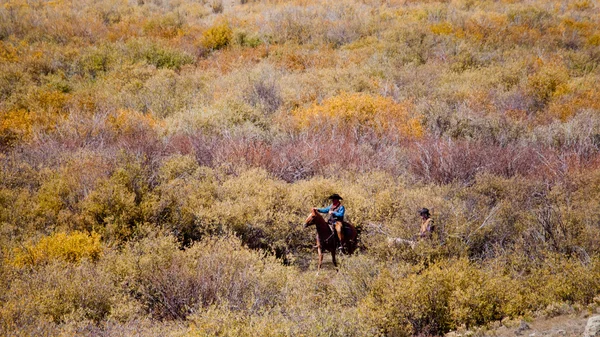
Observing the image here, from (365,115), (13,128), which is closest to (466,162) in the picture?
(365,115)

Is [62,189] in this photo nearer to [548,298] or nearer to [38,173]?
[38,173]

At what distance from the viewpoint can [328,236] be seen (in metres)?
9.59

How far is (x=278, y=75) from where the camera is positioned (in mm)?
21875

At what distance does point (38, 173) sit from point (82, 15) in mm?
21878

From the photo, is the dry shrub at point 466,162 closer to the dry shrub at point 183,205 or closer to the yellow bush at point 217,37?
the dry shrub at point 183,205

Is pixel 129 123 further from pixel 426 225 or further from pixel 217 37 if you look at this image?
pixel 217 37

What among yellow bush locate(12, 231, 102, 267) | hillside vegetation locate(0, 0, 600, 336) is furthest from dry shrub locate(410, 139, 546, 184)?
yellow bush locate(12, 231, 102, 267)

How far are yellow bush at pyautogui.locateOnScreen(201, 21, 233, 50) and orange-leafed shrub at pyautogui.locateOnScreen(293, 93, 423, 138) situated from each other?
36.3 feet

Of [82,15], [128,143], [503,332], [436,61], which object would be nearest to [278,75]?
[436,61]

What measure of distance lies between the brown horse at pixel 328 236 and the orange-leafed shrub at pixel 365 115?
6.26 meters

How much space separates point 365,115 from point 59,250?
10824 mm

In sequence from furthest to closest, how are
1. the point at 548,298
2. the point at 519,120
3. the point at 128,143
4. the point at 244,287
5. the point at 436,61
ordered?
the point at 436,61
the point at 519,120
the point at 128,143
the point at 244,287
the point at 548,298

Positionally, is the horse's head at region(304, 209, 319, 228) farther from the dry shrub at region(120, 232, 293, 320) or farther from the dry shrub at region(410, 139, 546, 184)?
the dry shrub at region(410, 139, 546, 184)

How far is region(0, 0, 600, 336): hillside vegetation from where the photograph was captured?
677 cm
